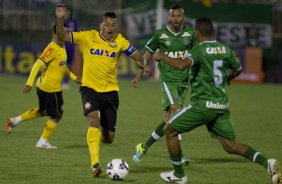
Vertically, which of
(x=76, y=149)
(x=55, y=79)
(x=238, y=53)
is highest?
(x=55, y=79)

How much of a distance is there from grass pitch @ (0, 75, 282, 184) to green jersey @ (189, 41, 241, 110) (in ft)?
3.89

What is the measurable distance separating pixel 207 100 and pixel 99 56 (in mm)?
2417

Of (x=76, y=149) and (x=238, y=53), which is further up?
(x=76, y=149)

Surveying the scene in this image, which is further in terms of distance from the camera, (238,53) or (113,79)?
(238,53)

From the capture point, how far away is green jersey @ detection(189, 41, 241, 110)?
31.6 feet

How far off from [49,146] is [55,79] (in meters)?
1.22

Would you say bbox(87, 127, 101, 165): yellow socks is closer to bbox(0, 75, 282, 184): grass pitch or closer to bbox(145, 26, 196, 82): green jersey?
bbox(0, 75, 282, 184): grass pitch

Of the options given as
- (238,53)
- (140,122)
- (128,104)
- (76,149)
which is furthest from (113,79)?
(238,53)

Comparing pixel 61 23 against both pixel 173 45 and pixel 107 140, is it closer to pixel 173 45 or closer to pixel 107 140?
pixel 173 45

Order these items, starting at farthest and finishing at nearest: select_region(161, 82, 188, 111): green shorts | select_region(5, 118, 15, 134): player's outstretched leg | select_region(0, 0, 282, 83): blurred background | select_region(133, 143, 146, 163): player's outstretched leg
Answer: select_region(0, 0, 282, 83): blurred background
select_region(5, 118, 15, 134): player's outstretched leg
select_region(161, 82, 188, 111): green shorts
select_region(133, 143, 146, 163): player's outstretched leg

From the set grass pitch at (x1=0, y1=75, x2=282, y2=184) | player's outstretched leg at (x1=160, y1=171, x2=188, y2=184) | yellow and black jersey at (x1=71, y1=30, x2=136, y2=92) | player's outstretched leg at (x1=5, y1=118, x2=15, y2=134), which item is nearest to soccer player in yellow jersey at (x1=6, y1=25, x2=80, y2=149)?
grass pitch at (x1=0, y1=75, x2=282, y2=184)

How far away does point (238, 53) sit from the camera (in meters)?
29.6

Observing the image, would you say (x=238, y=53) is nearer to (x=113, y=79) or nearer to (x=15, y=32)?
(x=15, y=32)

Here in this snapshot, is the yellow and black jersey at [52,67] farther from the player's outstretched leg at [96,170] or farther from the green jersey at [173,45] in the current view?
the player's outstretched leg at [96,170]
